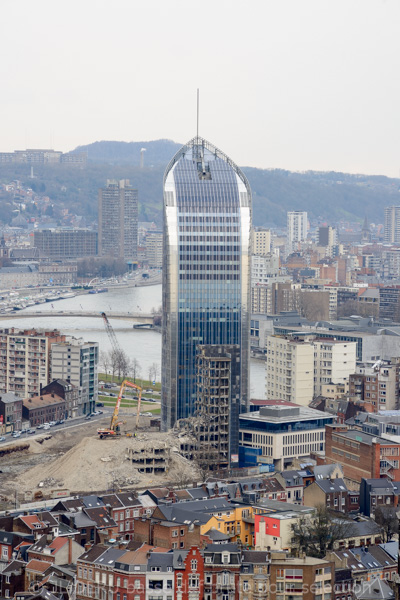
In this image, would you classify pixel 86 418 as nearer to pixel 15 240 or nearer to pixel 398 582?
pixel 398 582

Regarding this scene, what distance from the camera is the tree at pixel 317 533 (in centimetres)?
3066

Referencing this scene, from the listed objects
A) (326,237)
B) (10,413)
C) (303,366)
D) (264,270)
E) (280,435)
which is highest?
(326,237)

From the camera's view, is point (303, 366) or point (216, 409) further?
point (303, 366)

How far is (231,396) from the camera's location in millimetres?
45656

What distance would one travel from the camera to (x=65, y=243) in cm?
16475

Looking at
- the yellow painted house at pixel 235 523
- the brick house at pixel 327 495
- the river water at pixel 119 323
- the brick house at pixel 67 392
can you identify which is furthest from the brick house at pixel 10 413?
the yellow painted house at pixel 235 523

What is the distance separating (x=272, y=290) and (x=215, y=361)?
52.6 meters

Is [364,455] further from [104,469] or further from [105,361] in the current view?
[105,361]

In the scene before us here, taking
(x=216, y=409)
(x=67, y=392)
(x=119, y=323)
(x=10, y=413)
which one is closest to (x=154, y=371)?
(x=67, y=392)

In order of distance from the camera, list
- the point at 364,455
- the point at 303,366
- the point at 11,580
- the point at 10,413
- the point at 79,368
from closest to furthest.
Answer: the point at 11,580
the point at 364,455
the point at 10,413
the point at 303,366
the point at 79,368

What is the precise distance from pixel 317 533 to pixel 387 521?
3.31 metres

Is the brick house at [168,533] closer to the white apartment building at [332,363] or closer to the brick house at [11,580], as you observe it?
the brick house at [11,580]

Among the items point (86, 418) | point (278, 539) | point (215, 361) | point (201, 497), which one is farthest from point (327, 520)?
point (86, 418)

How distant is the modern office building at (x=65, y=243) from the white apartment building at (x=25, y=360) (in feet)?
331
